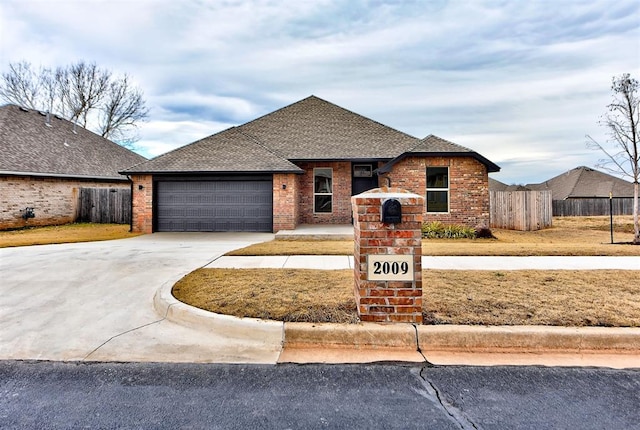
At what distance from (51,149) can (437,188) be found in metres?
19.9

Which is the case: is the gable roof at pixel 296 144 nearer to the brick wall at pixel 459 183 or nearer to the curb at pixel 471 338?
the brick wall at pixel 459 183

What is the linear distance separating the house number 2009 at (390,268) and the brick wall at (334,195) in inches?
472

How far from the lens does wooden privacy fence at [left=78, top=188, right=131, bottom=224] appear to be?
60.4 ft

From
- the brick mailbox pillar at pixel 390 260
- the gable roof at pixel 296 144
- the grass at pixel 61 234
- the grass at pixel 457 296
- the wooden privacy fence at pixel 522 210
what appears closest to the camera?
the brick mailbox pillar at pixel 390 260

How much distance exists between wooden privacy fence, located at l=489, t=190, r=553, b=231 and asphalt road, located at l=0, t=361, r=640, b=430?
15340 mm

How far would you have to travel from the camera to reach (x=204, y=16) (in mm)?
10406

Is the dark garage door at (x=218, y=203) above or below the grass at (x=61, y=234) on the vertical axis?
above

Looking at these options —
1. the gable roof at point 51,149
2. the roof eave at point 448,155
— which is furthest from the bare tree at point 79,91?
the roof eave at point 448,155

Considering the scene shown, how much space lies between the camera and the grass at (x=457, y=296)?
12.6 ft

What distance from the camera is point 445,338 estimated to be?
11.4ft

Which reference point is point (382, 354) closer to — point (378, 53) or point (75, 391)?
point (75, 391)

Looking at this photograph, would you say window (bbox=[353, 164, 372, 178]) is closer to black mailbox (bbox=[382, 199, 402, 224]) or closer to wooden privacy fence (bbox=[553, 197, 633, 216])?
black mailbox (bbox=[382, 199, 402, 224])

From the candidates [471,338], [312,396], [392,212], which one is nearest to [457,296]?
[471,338]

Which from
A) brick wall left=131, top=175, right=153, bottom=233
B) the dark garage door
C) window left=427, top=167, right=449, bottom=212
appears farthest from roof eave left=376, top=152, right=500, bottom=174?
brick wall left=131, top=175, right=153, bottom=233
